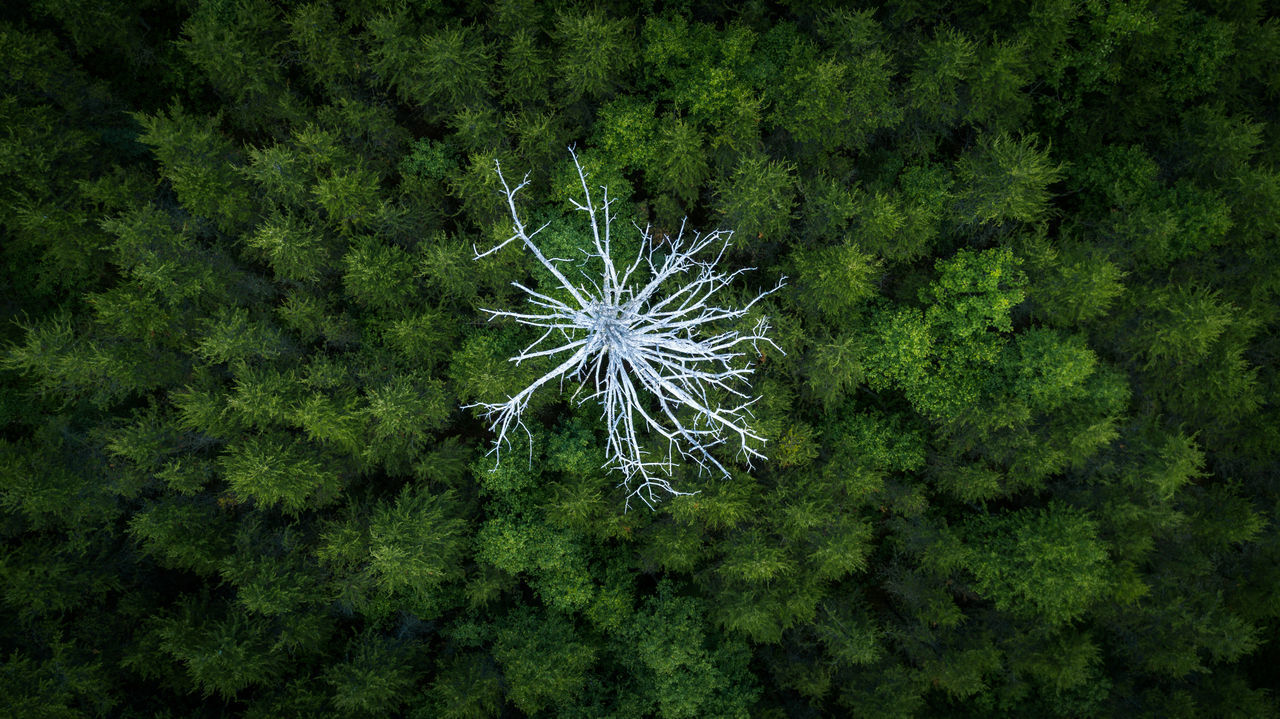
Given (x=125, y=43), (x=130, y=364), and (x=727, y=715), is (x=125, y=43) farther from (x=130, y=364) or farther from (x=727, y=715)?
(x=727, y=715)

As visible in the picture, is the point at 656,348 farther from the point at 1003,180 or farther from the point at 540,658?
the point at 1003,180

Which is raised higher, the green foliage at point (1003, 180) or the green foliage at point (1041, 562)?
the green foliage at point (1003, 180)

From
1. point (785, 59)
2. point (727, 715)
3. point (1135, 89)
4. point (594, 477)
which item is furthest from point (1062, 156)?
point (727, 715)

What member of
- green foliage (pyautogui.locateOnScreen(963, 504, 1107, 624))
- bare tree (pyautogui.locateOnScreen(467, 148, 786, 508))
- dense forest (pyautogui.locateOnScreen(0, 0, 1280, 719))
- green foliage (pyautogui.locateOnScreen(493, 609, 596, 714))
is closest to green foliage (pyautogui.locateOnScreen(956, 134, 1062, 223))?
dense forest (pyautogui.locateOnScreen(0, 0, 1280, 719))

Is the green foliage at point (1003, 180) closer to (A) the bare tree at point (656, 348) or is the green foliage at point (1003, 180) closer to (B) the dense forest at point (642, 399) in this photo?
(B) the dense forest at point (642, 399)

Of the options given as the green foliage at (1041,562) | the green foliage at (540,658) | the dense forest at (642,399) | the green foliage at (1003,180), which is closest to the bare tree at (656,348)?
the dense forest at (642,399)

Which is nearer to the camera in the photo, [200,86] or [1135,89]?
[1135,89]

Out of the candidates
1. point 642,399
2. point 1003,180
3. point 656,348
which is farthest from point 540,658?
point 1003,180

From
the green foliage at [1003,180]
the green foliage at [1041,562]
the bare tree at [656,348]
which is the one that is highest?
the green foliage at [1003,180]
